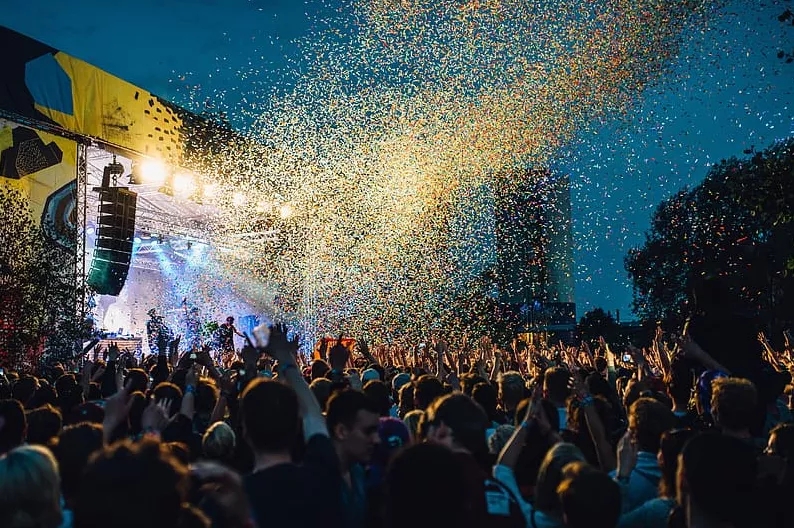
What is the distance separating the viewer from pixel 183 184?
25312 mm

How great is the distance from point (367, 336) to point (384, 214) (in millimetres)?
5730

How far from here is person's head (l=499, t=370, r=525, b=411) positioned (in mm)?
6473

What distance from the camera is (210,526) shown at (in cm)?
255

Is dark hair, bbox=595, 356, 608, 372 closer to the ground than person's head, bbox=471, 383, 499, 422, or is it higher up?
higher up

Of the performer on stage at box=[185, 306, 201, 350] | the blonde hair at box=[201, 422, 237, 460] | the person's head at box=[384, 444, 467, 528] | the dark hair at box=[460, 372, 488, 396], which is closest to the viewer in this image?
the person's head at box=[384, 444, 467, 528]

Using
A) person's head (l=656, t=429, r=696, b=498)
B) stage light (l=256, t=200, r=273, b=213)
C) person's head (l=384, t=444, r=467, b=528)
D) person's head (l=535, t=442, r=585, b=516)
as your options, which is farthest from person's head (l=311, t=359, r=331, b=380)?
stage light (l=256, t=200, r=273, b=213)

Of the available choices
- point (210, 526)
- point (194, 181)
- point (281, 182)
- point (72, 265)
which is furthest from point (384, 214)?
point (210, 526)

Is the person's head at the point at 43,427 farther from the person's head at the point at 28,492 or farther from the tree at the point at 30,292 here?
the tree at the point at 30,292

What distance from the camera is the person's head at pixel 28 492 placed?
2.52m

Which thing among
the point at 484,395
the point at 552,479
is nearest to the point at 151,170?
the point at 484,395

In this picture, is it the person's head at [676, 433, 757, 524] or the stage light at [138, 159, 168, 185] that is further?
the stage light at [138, 159, 168, 185]

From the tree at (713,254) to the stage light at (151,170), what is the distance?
64.6ft

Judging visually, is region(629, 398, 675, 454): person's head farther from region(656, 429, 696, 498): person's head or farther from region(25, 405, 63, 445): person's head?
region(25, 405, 63, 445): person's head

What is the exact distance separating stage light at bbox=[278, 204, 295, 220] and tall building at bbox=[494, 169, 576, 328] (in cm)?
802
